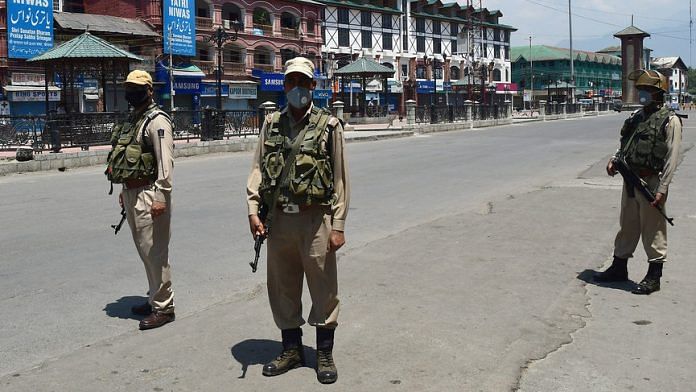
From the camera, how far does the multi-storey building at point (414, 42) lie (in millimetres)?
60406

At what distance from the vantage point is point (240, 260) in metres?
7.50

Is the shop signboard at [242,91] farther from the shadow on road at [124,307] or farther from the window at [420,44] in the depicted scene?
the shadow on road at [124,307]

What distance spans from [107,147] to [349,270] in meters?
16.1

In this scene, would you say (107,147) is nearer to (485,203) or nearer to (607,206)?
(485,203)

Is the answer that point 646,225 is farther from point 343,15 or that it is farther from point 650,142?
point 343,15

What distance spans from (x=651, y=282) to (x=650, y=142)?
118 centimetres

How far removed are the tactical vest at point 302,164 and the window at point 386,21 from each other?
63164mm

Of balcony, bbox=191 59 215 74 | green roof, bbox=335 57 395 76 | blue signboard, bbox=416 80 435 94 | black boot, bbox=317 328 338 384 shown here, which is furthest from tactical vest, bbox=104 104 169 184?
blue signboard, bbox=416 80 435 94

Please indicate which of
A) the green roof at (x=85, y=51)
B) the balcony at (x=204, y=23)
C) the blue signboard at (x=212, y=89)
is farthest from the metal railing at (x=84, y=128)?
the balcony at (x=204, y=23)

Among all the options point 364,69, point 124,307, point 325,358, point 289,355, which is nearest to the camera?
point 325,358

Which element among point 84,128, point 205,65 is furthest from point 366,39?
point 84,128

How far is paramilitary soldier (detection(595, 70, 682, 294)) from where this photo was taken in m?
5.87

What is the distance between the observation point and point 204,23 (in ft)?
159

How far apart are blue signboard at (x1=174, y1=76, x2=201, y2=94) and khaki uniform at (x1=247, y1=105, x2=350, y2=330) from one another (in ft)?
138
